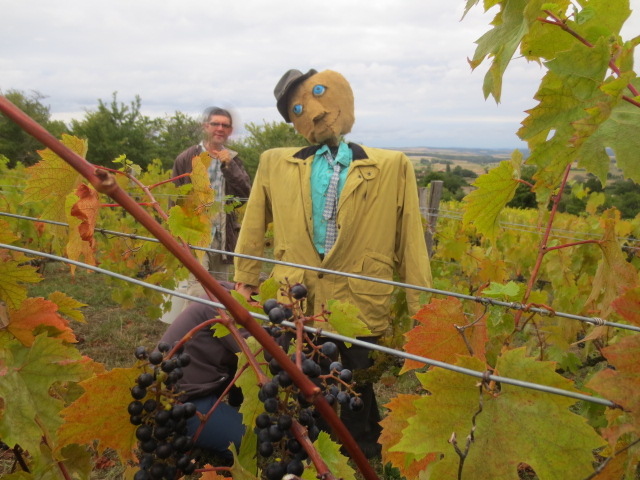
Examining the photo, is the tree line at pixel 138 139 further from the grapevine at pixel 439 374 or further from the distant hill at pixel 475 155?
the grapevine at pixel 439 374

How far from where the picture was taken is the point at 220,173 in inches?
166

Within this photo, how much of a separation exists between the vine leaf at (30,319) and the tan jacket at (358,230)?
1664 mm

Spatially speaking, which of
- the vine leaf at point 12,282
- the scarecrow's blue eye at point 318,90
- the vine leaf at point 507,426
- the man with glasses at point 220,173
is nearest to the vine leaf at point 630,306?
the vine leaf at point 507,426

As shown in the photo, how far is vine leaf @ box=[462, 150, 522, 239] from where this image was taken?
1343 mm

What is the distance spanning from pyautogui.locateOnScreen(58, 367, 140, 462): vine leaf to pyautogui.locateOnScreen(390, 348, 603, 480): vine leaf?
44 cm

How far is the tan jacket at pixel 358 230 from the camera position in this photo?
8.70 ft

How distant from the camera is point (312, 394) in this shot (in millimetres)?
645

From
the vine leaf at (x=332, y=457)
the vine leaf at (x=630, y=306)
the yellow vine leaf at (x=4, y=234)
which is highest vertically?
the yellow vine leaf at (x=4, y=234)

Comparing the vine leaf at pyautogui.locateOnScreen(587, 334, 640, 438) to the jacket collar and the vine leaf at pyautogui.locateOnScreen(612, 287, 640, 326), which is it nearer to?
the vine leaf at pyautogui.locateOnScreen(612, 287, 640, 326)

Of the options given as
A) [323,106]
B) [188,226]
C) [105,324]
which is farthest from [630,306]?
[105,324]

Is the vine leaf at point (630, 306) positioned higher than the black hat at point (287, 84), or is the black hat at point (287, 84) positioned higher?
the black hat at point (287, 84)

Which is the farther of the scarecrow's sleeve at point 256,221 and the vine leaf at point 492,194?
the scarecrow's sleeve at point 256,221

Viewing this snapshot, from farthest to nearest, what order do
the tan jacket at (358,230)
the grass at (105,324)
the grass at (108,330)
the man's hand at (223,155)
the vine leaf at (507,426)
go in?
the grass at (105,324) → the man's hand at (223,155) → the grass at (108,330) → the tan jacket at (358,230) → the vine leaf at (507,426)

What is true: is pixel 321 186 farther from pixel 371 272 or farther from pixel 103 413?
pixel 103 413
